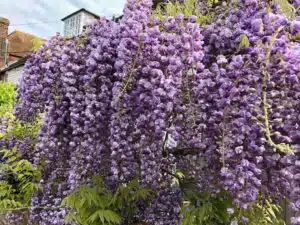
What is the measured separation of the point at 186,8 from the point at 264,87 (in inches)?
44.0

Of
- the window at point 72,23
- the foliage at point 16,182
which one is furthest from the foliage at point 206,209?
the window at point 72,23

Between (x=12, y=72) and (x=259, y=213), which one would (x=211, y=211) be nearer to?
(x=259, y=213)

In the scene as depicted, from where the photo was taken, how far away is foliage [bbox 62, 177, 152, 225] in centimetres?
311

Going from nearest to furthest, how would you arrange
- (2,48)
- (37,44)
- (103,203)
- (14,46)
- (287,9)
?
(287,9) < (103,203) < (37,44) < (2,48) < (14,46)

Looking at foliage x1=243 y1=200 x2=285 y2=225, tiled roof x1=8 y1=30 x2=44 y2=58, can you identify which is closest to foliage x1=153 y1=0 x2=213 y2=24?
foliage x1=243 y1=200 x2=285 y2=225

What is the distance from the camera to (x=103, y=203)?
10.5ft

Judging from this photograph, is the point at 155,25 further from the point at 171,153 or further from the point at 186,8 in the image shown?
the point at 171,153

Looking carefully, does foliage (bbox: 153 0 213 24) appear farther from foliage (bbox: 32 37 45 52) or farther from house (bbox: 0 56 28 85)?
house (bbox: 0 56 28 85)

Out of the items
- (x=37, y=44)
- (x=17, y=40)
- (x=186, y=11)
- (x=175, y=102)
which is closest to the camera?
(x=175, y=102)

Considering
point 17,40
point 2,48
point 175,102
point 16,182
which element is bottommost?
point 16,182

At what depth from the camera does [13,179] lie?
A: 5965mm

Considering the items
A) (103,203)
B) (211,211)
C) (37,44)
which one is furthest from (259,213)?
(37,44)

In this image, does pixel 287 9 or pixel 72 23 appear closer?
pixel 287 9

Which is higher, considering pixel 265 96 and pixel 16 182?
pixel 265 96
